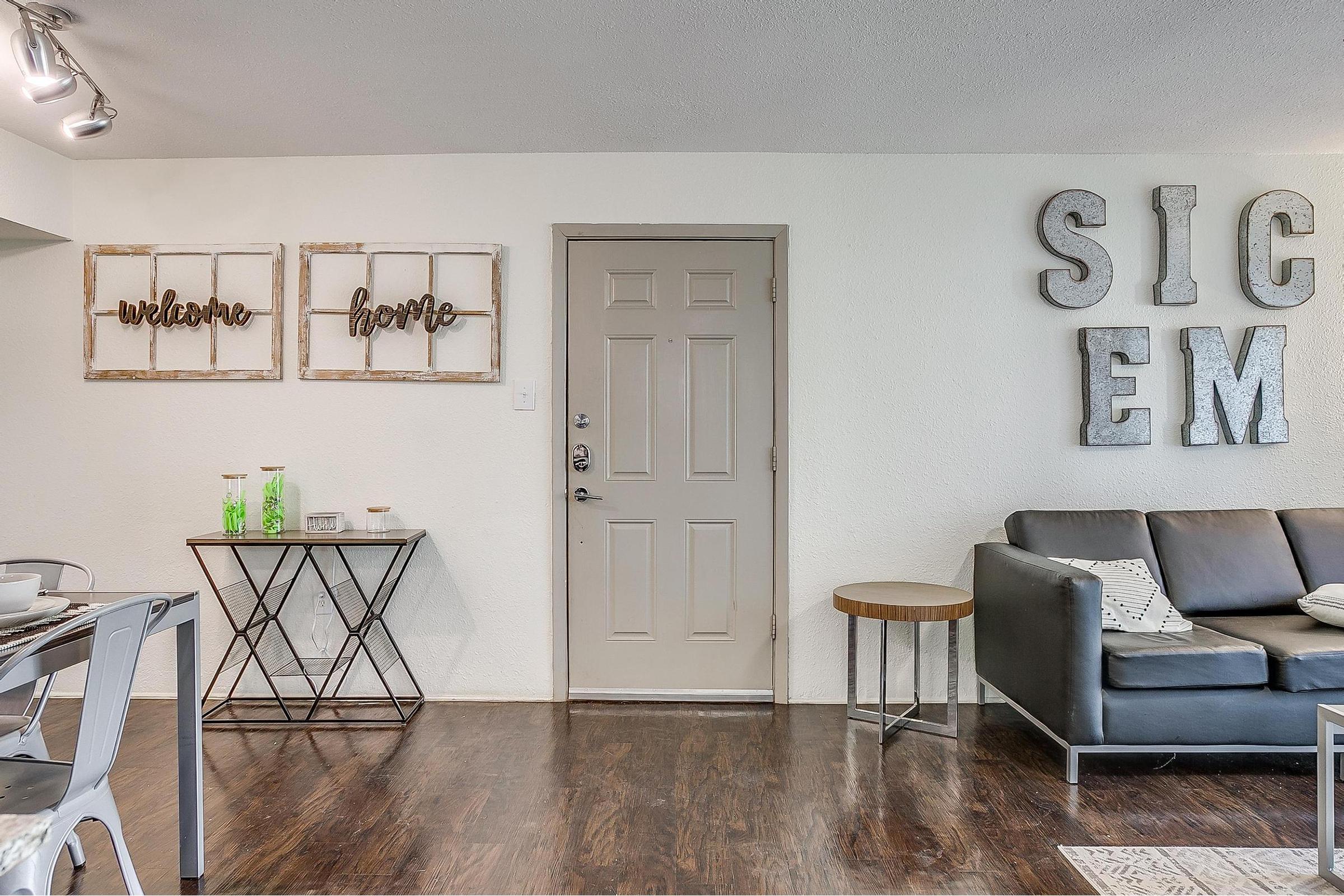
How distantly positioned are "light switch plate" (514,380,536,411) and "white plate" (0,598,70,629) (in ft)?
6.11

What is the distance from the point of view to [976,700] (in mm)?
3420

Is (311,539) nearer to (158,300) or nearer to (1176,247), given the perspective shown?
(158,300)

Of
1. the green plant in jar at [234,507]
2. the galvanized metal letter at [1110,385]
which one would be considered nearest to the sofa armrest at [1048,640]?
the galvanized metal letter at [1110,385]

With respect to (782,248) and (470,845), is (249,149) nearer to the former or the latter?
(782,248)

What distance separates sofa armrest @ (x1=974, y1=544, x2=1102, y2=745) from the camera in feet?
8.30

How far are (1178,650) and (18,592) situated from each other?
3.23 metres

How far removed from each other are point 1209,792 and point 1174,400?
5.56 feet

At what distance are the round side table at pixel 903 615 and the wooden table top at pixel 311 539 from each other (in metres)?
1.80

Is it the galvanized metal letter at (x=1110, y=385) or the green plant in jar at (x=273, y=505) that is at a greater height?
the galvanized metal letter at (x=1110, y=385)

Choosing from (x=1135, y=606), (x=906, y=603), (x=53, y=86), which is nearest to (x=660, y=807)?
(x=906, y=603)

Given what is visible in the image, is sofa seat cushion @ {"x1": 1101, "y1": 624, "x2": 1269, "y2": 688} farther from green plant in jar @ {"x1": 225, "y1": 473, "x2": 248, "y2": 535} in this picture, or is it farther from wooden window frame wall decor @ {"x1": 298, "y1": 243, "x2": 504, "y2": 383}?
green plant in jar @ {"x1": 225, "y1": 473, "x2": 248, "y2": 535}

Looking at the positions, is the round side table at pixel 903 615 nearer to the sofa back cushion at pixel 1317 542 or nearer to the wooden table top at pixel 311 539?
the sofa back cushion at pixel 1317 542

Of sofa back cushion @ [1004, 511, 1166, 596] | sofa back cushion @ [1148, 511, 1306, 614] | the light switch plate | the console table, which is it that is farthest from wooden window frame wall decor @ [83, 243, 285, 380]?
sofa back cushion @ [1148, 511, 1306, 614]

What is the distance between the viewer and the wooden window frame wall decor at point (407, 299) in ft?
11.3
